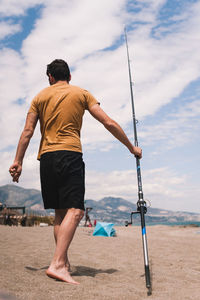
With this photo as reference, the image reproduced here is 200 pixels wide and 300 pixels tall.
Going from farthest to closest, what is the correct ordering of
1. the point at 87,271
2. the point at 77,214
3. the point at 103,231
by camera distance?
the point at 103,231 → the point at 87,271 → the point at 77,214

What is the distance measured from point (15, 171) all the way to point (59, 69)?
1.21m

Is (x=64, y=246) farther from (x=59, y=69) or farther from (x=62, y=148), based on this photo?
(x=59, y=69)

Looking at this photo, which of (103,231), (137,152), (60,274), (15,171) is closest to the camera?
(60,274)

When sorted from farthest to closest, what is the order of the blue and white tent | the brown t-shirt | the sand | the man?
the blue and white tent
the brown t-shirt
the man
the sand

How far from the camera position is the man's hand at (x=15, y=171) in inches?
117

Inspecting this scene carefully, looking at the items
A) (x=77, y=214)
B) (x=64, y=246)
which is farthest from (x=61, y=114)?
(x=64, y=246)

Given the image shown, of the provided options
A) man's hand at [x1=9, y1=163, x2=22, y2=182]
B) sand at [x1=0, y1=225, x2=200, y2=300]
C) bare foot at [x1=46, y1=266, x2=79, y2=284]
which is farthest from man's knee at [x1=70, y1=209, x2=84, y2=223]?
man's hand at [x1=9, y1=163, x2=22, y2=182]

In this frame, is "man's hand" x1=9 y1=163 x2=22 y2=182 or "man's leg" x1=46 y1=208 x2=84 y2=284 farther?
"man's hand" x1=9 y1=163 x2=22 y2=182

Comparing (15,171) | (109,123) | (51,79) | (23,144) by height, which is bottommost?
(15,171)

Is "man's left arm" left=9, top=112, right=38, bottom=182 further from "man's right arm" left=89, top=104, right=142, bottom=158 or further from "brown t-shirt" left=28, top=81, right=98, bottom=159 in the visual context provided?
"man's right arm" left=89, top=104, right=142, bottom=158

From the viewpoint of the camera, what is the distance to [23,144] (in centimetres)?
303

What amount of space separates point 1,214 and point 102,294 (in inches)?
497

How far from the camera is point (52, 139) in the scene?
9.72ft

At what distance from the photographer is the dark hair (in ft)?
10.6
